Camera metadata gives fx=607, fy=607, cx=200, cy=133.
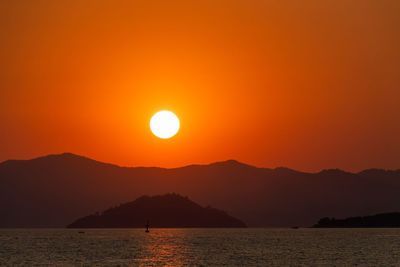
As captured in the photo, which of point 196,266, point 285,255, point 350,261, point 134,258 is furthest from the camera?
point 285,255

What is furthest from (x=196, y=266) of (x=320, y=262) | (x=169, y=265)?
(x=320, y=262)

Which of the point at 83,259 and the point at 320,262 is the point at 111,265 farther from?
the point at 320,262

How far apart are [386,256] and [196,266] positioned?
5443cm

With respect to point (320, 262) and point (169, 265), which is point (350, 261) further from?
point (169, 265)

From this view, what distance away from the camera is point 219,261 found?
465ft

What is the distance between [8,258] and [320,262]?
74.3 metres

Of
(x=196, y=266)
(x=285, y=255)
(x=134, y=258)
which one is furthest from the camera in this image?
(x=285, y=255)

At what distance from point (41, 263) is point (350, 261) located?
69.8 m

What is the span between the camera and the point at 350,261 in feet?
458

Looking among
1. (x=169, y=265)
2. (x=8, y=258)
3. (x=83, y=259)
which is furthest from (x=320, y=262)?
(x=8, y=258)

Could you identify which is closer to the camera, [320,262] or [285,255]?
[320,262]

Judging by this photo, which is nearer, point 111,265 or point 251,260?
point 111,265

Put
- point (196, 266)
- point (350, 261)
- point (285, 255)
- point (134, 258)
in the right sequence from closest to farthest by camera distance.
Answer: point (196, 266) → point (350, 261) → point (134, 258) → point (285, 255)

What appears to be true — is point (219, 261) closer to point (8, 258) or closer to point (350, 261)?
point (350, 261)
